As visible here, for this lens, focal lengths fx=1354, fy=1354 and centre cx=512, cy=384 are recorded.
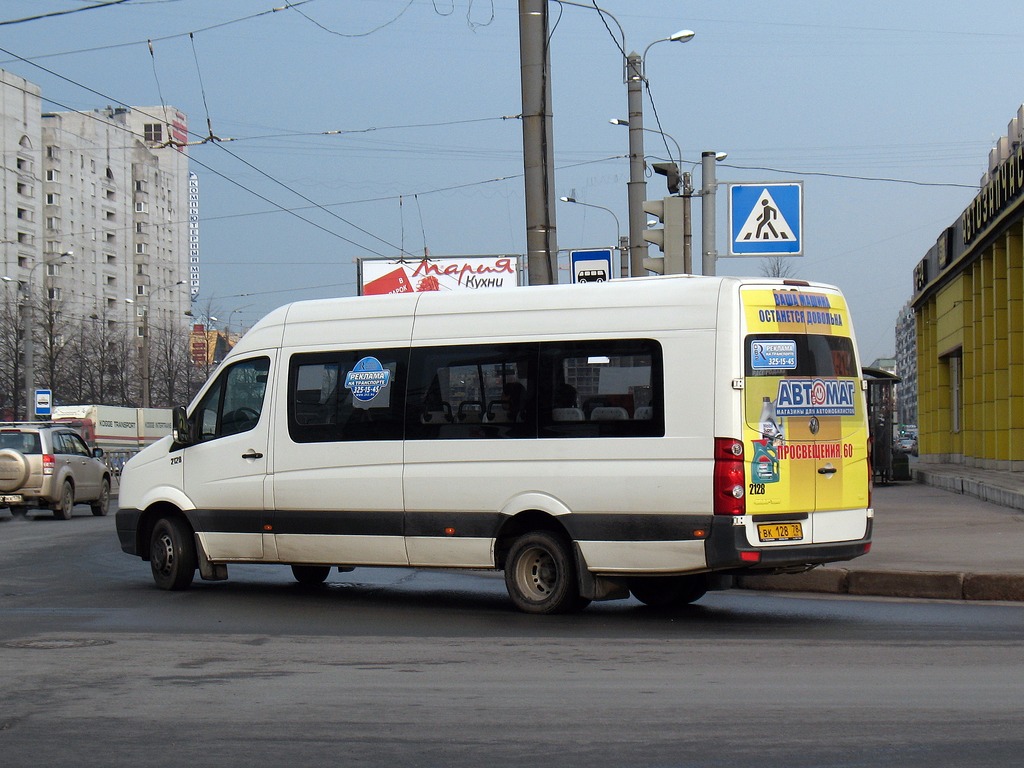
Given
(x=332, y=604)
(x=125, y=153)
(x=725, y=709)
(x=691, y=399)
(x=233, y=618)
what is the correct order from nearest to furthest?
(x=725, y=709) < (x=691, y=399) < (x=233, y=618) < (x=332, y=604) < (x=125, y=153)

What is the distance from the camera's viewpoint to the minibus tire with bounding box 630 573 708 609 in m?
10.5

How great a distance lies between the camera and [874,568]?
37.9 feet

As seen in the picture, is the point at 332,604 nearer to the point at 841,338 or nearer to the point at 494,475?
the point at 494,475

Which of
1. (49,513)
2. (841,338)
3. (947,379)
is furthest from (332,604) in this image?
(947,379)

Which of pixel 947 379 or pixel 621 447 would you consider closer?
pixel 621 447

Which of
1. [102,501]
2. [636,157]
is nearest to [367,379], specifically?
[636,157]

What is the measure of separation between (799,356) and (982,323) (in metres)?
23.5

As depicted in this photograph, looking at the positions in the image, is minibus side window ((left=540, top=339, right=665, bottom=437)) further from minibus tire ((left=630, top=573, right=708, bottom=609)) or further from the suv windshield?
the suv windshield

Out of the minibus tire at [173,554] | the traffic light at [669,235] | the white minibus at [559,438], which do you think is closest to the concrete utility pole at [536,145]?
the traffic light at [669,235]

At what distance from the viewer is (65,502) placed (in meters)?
26.2

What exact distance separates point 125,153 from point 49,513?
98027 mm

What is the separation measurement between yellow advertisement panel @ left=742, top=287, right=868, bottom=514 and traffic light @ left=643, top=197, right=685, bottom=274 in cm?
586

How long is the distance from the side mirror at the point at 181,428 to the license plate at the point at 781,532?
17.6 ft

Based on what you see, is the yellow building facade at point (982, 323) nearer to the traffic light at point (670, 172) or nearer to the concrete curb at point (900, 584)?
the traffic light at point (670, 172)
